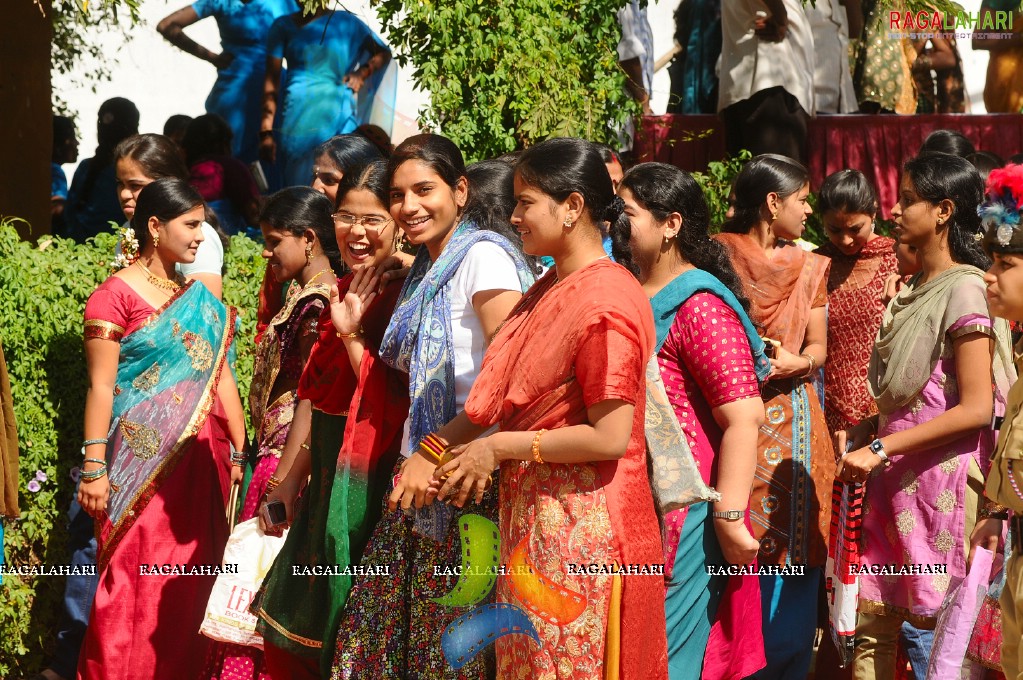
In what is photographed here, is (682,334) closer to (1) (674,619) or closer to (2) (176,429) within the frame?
(1) (674,619)

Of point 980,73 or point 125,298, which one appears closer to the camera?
point 125,298

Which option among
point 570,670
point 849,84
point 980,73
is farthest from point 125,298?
point 980,73

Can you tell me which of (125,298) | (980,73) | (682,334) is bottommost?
(682,334)

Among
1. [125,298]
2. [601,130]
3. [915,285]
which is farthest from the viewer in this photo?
[601,130]

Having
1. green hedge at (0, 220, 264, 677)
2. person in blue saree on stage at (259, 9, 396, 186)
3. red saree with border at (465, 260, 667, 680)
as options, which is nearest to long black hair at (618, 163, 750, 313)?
red saree with border at (465, 260, 667, 680)

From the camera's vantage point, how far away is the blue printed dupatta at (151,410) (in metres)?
4.70

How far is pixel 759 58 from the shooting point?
22.9 ft

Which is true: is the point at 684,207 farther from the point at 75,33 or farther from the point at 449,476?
the point at 75,33

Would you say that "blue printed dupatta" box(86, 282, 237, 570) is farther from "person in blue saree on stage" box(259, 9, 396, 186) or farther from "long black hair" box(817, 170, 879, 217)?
"person in blue saree on stage" box(259, 9, 396, 186)

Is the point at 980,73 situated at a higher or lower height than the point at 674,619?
higher

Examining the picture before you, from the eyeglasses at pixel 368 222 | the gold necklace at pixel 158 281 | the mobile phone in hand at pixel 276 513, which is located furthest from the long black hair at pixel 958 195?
the gold necklace at pixel 158 281

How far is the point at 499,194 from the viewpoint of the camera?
3.64m

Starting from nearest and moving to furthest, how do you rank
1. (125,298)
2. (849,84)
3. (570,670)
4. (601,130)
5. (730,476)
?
(570,670)
(730,476)
(125,298)
(601,130)
(849,84)

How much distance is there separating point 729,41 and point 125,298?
13.4ft
